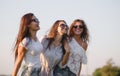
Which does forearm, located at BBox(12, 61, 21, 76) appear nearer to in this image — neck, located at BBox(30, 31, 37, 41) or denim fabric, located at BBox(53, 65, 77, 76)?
neck, located at BBox(30, 31, 37, 41)

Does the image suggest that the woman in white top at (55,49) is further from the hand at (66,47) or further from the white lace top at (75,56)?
the white lace top at (75,56)

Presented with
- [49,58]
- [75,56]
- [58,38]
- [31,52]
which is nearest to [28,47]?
[31,52]

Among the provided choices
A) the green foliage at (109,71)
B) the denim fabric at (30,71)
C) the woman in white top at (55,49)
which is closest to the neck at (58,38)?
the woman in white top at (55,49)

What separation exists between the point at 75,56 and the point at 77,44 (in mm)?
270

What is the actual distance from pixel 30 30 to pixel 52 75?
43.2 inches

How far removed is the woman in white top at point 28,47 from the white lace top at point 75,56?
1057 millimetres

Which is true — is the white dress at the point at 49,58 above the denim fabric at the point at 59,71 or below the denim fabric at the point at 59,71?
above

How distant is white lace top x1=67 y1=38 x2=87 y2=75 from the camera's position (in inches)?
318

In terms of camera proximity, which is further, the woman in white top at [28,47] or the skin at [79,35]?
the skin at [79,35]

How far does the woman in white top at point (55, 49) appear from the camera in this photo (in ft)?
25.5

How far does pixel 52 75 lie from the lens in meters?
7.83

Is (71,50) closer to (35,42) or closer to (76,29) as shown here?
(76,29)

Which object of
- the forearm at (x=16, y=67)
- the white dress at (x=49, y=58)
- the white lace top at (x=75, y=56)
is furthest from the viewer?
the white lace top at (x=75, y=56)

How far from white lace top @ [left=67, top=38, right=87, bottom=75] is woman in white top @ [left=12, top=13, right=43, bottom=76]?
3.47 ft
